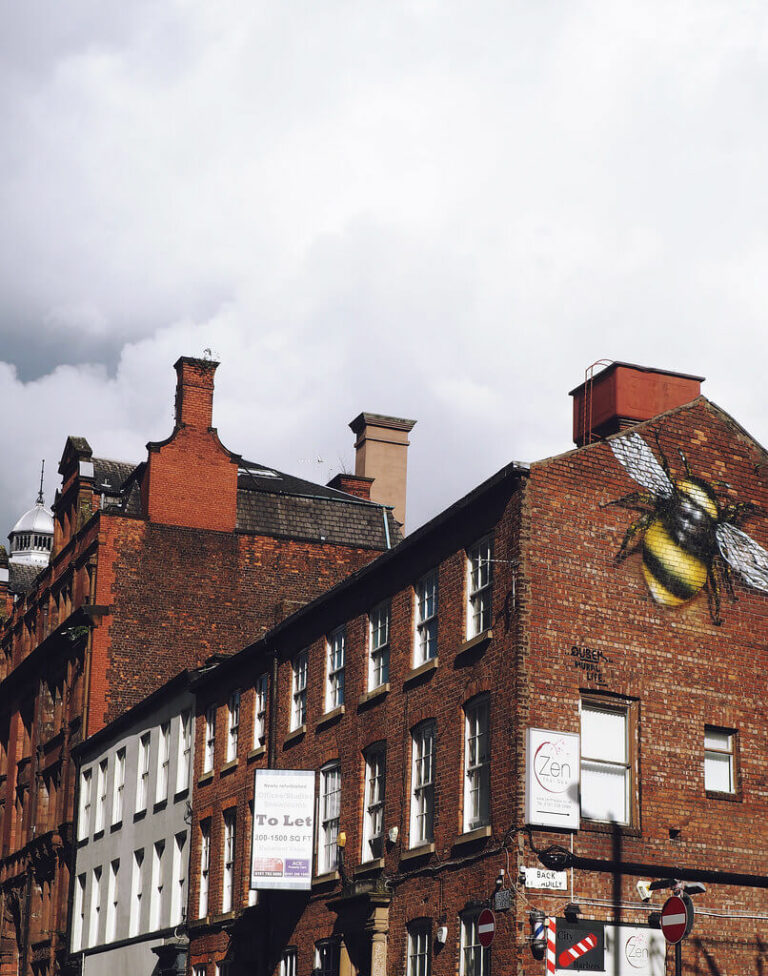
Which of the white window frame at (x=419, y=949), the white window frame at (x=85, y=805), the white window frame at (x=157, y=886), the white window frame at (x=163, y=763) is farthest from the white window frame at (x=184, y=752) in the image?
the white window frame at (x=419, y=949)

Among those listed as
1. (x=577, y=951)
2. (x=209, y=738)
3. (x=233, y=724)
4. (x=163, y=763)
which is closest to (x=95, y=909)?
(x=163, y=763)

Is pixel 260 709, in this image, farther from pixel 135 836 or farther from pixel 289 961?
pixel 135 836

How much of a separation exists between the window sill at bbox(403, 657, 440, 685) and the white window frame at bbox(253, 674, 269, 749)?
7612mm

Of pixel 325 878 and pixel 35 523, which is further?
pixel 35 523

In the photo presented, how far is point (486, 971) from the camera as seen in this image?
24.6 m

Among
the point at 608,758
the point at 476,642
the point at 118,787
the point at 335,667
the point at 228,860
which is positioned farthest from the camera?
the point at 118,787

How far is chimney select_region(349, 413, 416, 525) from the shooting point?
5472 cm

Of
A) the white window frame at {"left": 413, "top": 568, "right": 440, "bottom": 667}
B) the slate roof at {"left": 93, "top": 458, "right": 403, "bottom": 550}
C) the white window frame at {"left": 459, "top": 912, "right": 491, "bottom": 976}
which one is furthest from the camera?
the slate roof at {"left": 93, "top": 458, "right": 403, "bottom": 550}

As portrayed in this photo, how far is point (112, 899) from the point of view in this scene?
1709 inches

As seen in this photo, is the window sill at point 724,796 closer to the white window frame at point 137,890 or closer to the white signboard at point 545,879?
the white signboard at point 545,879

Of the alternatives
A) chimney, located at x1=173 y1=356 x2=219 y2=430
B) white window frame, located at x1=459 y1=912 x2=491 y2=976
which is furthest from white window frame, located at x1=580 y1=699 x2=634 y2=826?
chimney, located at x1=173 y1=356 x2=219 y2=430

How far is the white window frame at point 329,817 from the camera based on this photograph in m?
31.3

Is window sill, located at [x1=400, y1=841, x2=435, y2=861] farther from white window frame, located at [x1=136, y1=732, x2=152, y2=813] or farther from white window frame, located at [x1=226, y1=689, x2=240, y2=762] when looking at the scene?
white window frame, located at [x1=136, y1=732, x2=152, y2=813]

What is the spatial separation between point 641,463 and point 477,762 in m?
5.86
